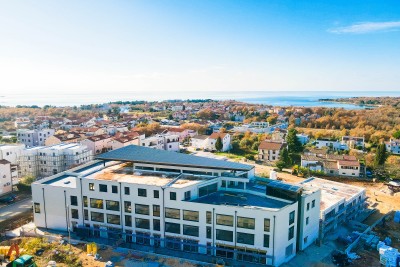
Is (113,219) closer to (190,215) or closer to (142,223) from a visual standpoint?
(142,223)

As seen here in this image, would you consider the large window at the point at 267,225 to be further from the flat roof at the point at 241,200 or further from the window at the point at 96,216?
the window at the point at 96,216

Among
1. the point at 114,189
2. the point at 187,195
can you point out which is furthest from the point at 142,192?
the point at 187,195

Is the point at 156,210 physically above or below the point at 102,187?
below

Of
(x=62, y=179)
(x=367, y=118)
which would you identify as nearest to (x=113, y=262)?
(x=62, y=179)

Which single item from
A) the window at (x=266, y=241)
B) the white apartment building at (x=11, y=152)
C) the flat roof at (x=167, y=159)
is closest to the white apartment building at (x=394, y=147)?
the flat roof at (x=167, y=159)

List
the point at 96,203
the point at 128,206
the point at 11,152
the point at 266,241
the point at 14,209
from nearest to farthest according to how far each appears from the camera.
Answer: the point at 266,241 → the point at 128,206 → the point at 96,203 → the point at 14,209 → the point at 11,152
